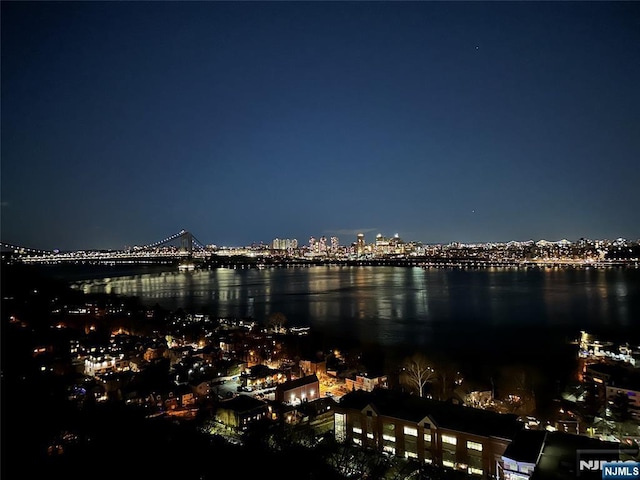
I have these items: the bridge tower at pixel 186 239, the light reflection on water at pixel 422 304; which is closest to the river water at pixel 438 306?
the light reflection on water at pixel 422 304

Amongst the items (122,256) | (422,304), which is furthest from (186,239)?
(422,304)

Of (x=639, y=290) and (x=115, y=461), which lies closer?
(x=115, y=461)

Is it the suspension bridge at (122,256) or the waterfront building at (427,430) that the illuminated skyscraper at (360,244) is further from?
the waterfront building at (427,430)

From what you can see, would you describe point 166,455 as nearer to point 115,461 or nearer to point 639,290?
point 115,461

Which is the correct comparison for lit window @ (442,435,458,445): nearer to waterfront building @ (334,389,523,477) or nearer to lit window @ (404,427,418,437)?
waterfront building @ (334,389,523,477)

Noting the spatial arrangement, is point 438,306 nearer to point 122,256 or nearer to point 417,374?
point 417,374

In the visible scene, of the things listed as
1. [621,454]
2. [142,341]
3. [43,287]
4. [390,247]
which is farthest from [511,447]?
[390,247]

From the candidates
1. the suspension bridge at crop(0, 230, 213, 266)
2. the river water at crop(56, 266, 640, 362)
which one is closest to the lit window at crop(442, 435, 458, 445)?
the river water at crop(56, 266, 640, 362)
